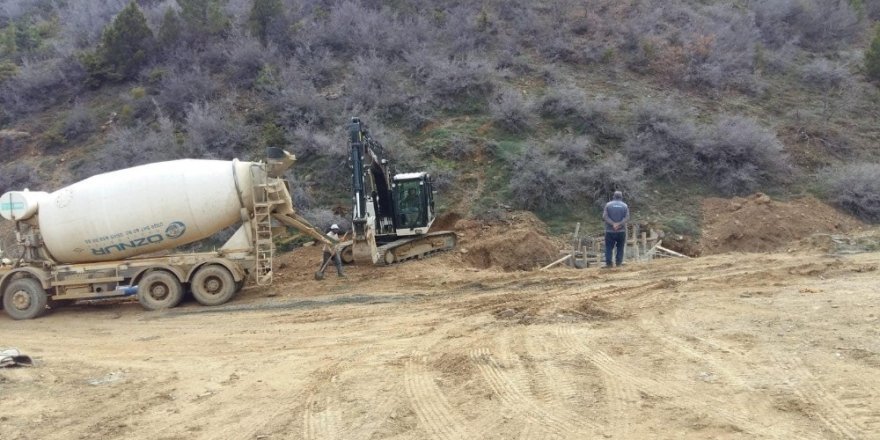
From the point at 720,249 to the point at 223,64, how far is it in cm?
2139

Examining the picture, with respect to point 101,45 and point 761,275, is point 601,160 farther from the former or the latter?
point 101,45

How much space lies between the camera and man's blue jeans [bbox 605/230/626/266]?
599 inches

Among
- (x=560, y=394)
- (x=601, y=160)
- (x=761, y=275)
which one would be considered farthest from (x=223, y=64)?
(x=560, y=394)

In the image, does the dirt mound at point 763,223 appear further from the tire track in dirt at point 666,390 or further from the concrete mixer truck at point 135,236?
the concrete mixer truck at point 135,236

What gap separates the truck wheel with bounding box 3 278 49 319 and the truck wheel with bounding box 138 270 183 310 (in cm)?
197

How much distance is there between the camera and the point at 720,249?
18188 millimetres

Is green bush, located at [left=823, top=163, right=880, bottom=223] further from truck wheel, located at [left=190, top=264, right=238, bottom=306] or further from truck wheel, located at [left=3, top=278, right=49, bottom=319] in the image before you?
truck wheel, located at [left=3, top=278, right=49, bottom=319]

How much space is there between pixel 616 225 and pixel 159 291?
988 cm

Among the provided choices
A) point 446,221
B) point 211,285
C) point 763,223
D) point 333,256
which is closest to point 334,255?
point 333,256

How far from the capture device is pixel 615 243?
50.4ft

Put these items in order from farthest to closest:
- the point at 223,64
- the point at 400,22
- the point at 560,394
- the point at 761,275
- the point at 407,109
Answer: the point at 400,22
the point at 223,64
the point at 407,109
the point at 761,275
the point at 560,394

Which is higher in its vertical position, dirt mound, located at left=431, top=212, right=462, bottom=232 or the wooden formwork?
dirt mound, located at left=431, top=212, right=462, bottom=232

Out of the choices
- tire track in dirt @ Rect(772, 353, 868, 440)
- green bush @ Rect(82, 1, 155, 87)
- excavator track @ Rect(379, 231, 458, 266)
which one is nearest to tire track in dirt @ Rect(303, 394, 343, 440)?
tire track in dirt @ Rect(772, 353, 868, 440)

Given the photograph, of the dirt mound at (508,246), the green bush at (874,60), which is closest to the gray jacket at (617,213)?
the dirt mound at (508,246)
